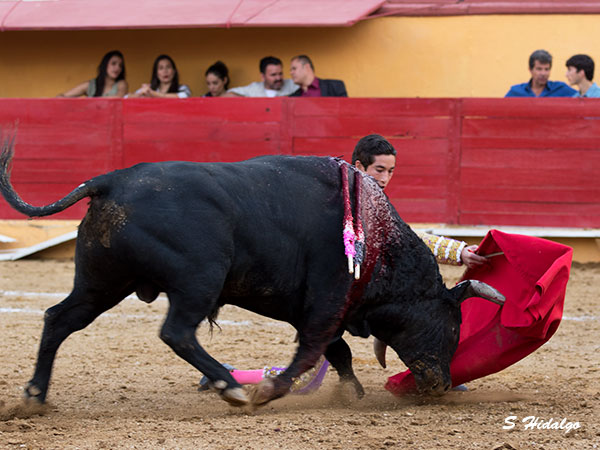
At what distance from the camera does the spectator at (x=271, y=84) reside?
8.06 meters

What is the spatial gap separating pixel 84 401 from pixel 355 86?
5840 millimetres

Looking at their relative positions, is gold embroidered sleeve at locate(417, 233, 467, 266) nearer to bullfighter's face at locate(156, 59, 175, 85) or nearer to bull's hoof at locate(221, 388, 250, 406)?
bull's hoof at locate(221, 388, 250, 406)

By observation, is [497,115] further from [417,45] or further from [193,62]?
[193,62]

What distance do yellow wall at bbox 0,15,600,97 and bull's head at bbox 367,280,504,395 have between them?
546 cm

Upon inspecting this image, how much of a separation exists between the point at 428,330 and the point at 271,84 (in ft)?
16.4

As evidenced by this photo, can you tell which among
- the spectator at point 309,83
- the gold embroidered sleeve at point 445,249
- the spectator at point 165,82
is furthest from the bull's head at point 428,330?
the spectator at point 165,82

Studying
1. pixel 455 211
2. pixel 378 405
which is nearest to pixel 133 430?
pixel 378 405

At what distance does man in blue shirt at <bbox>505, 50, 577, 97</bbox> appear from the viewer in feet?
23.9

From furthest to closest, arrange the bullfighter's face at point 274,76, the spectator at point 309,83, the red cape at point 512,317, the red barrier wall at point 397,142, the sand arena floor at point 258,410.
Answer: the bullfighter's face at point 274,76
the spectator at point 309,83
the red barrier wall at point 397,142
the red cape at point 512,317
the sand arena floor at point 258,410

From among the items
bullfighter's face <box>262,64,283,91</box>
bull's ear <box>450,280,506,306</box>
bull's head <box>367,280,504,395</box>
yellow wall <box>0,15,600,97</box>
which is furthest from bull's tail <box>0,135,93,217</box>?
yellow wall <box>0,15,600,97</box>

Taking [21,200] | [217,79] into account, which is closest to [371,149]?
[21,200]

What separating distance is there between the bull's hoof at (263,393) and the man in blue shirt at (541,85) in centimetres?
492

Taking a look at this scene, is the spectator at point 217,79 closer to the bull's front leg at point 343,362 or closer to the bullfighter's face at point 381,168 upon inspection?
the bullfighter's face at point 381,168

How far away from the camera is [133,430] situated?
2926 millimetres
